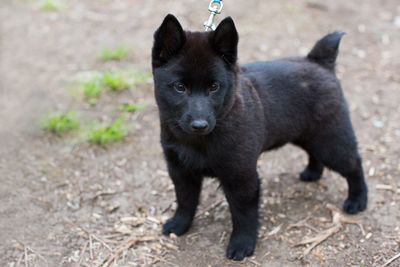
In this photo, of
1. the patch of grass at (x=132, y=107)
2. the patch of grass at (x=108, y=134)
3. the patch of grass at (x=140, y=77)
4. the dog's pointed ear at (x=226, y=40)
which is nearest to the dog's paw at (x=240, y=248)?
the dog's pointed ear at (x=226, y=40)

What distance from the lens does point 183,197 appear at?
461 centimetres

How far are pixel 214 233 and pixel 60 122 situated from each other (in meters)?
2.21

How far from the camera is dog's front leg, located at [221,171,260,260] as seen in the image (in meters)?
4.17

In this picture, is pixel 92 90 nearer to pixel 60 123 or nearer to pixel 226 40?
pixel 60 123

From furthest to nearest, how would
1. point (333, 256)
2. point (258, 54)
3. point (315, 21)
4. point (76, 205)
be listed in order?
1. point (315, 21)
2. point (258, 54)
3. point (76, 205)
4. point (333, 256)

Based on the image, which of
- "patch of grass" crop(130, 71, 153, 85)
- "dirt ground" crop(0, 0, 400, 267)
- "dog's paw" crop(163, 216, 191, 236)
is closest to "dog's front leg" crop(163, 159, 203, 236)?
"dog's paw" crop(163, 216, 191, 236)

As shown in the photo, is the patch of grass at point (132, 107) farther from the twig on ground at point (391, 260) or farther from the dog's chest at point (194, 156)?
the twig on ground at point (391, 260)

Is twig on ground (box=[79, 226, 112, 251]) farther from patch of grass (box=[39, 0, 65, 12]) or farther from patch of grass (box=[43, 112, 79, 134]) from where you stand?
patch of grass (box=[39, 0, 65, 12])

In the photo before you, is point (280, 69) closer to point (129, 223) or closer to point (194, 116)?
point (194, 116)

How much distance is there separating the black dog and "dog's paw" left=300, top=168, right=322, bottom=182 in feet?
0.95

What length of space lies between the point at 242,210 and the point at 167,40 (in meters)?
1.39

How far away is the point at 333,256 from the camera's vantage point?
4.41 m

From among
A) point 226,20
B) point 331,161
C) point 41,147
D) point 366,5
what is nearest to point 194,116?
point 226,20

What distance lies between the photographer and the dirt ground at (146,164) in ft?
14.9
